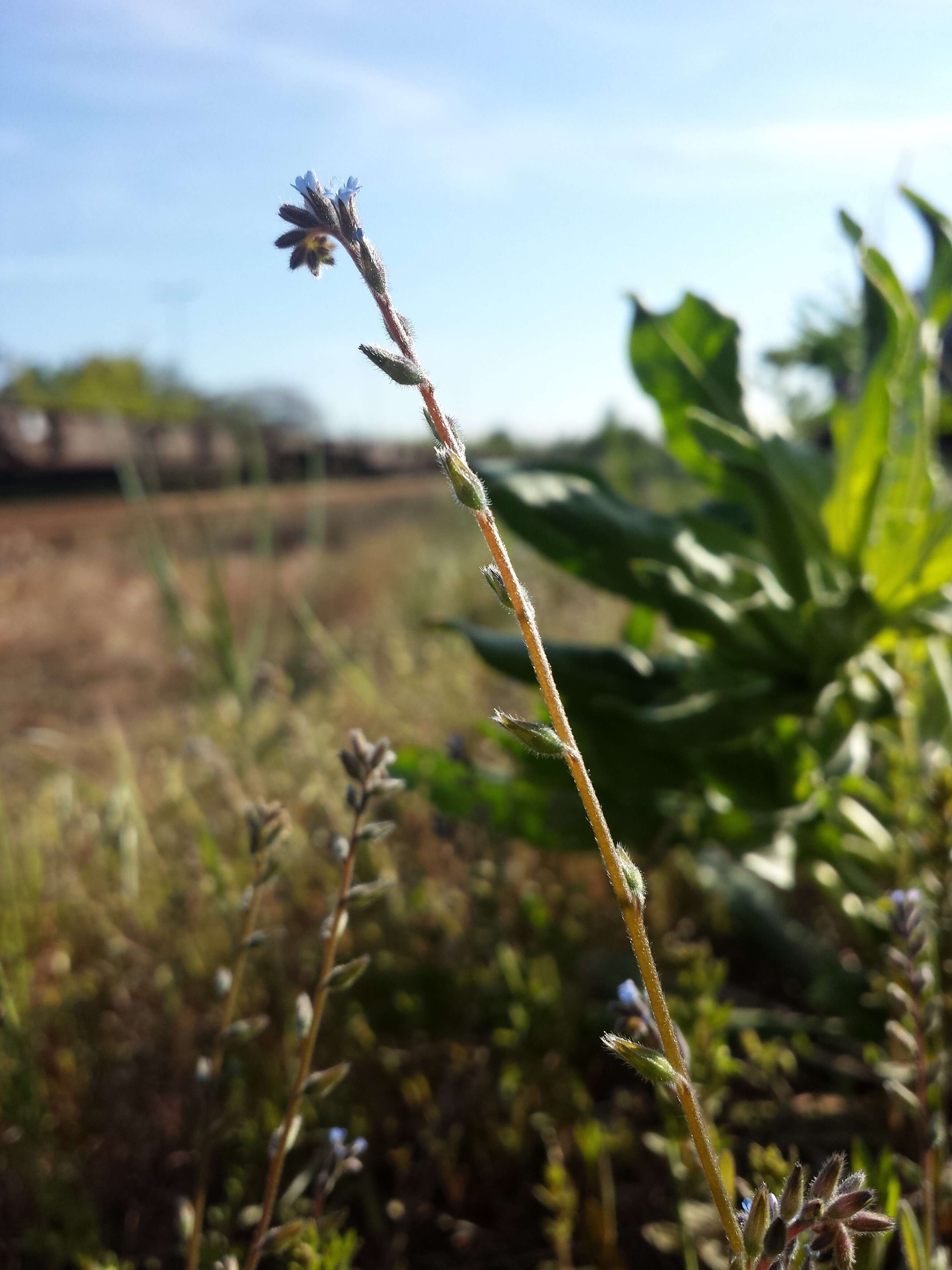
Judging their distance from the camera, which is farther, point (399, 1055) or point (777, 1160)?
point (399, 1055)

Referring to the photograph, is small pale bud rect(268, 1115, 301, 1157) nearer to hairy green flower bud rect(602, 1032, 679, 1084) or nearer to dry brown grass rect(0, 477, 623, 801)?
hairy green flower bud rect(602, 1032, 679, 1084)

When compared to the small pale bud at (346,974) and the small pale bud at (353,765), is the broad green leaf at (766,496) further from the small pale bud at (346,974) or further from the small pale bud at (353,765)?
the small pale bud at (346,974)

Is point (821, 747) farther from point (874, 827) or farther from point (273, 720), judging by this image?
point (273, 720)

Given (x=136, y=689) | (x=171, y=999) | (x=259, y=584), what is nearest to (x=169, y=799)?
(x=171, y=999)

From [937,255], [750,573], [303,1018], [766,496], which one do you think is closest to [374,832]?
[303,1018]

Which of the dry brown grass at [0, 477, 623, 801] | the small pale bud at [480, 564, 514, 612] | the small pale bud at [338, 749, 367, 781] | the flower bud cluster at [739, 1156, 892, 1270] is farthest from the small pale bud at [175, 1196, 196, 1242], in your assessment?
the dry brown grass at [0, 477, 623, 801]

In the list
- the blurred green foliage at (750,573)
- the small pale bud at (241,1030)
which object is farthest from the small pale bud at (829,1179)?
Result: the blurred green foliage at (750,573)

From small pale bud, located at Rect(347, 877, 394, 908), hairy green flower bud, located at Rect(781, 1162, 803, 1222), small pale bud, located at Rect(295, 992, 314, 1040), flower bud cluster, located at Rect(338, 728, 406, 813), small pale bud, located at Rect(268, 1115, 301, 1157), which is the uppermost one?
flower bud cluster, located at Rect(338, 728, 406, 813)

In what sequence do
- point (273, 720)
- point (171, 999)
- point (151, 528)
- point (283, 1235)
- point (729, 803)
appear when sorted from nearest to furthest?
point (283, 1235)
point (729, 803)
point (171, 999)
point (151, 528)
point (273, 720)

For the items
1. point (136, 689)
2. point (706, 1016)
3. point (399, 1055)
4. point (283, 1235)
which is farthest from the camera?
point (136, 689)

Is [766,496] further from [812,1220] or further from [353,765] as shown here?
[812,1220]
